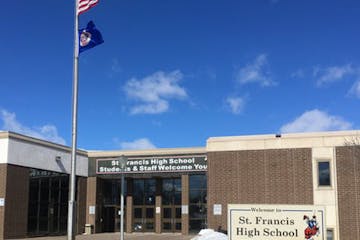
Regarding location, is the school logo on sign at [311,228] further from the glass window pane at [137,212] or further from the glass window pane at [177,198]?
the glass window pane at [137,212]

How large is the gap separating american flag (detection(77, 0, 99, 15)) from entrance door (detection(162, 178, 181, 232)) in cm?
2499

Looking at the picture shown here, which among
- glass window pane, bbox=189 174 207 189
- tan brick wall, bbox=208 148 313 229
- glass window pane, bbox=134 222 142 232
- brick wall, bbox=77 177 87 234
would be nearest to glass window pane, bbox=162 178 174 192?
glass window pane, bbox=189 174 207 189

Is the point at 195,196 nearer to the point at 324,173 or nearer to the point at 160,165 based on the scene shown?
the point at 160,165

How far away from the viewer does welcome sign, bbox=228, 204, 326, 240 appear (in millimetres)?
11977

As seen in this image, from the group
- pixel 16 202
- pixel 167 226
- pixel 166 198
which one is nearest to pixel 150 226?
pixel 167 226

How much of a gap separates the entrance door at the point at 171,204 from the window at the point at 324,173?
1632 centimetres

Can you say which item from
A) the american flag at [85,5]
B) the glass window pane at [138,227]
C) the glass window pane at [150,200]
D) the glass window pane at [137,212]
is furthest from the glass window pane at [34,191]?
the american flag at [85,5]

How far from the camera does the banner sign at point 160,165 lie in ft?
130

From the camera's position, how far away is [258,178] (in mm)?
28109

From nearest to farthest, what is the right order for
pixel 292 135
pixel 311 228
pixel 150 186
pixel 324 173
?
pixel 311 228 < pixel 324 173 < pixel 292 135 < pixel 150 186

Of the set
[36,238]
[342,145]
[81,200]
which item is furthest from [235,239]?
[81,200]

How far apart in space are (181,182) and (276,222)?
29.0 m

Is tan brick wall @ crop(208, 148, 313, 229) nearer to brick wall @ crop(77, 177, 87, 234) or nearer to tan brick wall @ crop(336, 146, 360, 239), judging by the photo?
tan brick wall @ crop(336, 146, 360, 239)

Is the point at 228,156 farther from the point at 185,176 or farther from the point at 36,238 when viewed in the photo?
the point at 36,238
